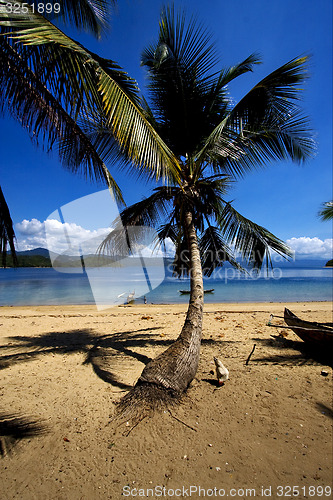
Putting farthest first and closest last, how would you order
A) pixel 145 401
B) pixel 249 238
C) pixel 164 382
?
pixel 249 238 < pixel 164 382 < pixel 145 401

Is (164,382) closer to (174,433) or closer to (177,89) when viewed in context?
(174,433)

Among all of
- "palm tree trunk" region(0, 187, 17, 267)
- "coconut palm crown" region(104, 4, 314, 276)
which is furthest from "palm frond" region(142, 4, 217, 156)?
"palm tree trunk" region(0, 187, 17, 267)

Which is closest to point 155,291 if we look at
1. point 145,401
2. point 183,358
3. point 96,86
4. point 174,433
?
point 183,358

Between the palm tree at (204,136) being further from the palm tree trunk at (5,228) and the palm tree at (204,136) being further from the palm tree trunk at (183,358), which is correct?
the palm tree trunk at (5,228)

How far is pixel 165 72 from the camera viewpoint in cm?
471

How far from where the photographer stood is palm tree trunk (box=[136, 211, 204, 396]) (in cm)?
303

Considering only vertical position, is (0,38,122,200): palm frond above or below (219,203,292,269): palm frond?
above

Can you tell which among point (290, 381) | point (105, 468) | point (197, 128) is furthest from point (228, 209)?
point (105, 468)

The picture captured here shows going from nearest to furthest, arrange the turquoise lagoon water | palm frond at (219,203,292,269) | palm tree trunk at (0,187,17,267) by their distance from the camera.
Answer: palm tree trunk at (0,187,17,267)
palm frond at (219,203,292,269)
the turquoise lagoon water

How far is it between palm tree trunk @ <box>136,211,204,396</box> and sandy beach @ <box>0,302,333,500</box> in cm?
24

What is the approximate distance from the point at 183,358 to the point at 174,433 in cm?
95

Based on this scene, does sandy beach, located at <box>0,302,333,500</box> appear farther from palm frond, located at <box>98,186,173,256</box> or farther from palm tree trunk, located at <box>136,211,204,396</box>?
palm frond, located at <box>98,186,173,256</box>

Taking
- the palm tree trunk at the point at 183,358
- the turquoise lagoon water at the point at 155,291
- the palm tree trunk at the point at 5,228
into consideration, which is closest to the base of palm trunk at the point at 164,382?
the palm tree trunk at the point at 183,358

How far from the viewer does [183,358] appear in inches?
131
